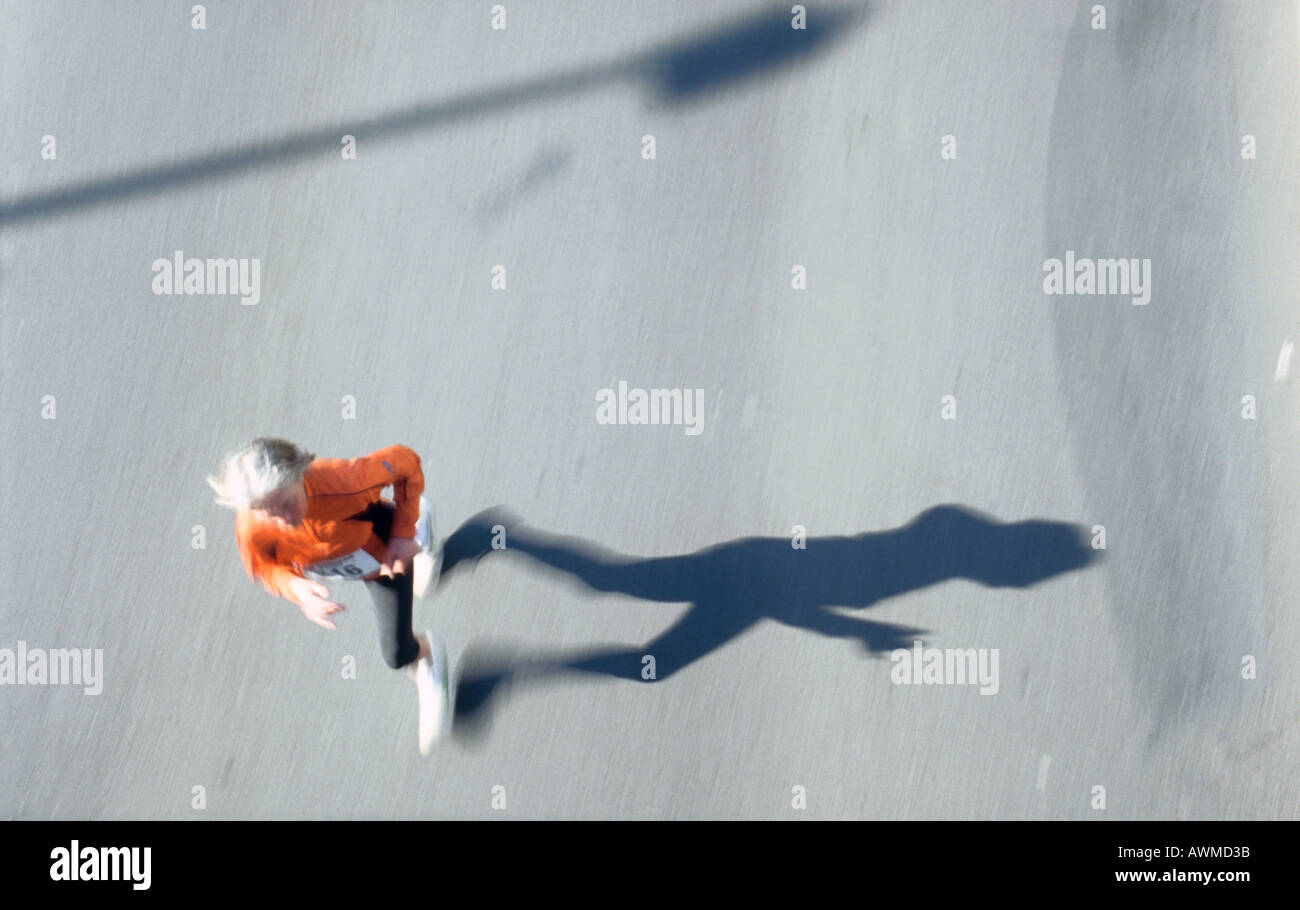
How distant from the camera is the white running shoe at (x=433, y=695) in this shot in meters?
3.06

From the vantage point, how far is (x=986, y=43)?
3.18 m

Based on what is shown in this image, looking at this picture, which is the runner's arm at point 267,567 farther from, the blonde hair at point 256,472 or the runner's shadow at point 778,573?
the runner's shadow at point 778,573

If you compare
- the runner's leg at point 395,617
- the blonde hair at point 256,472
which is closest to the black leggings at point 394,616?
the runner's leg at point 395,617

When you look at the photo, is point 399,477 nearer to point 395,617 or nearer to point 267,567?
point 267,567

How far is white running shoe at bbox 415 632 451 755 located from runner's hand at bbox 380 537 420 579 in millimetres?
473

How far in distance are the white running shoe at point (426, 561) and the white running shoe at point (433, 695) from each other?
0.59 feet

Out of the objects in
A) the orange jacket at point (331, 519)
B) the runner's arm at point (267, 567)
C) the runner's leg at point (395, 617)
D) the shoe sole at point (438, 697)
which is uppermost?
the orange jacket at point (331, 519)

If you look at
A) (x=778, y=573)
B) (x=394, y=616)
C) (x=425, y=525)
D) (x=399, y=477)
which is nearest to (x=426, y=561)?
(x=425, y=525)

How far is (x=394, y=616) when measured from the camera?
113 inches

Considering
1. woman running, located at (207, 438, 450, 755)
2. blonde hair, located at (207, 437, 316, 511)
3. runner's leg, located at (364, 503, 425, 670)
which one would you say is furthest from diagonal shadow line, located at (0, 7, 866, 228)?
runner's leg, located at (364, 503, 425, 670)

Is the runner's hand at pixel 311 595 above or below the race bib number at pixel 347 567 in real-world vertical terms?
below
